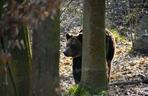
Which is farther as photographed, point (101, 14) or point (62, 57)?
point (62, 57)

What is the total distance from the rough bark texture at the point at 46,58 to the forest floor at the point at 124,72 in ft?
12.1

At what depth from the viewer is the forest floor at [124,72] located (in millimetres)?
9938

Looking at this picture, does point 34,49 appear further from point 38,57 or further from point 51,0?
point 51,0

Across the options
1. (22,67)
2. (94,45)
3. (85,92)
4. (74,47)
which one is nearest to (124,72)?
(74,47)

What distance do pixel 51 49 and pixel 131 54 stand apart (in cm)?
1059

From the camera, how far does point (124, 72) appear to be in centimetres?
1252

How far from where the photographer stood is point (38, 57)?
208 inches

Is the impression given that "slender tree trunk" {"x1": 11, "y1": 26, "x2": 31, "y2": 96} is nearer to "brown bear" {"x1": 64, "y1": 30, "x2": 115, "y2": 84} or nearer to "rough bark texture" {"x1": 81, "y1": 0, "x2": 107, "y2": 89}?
"rough bark texture" {"x1": 81, "y1": 0, "x2": 107, "y2": 89}

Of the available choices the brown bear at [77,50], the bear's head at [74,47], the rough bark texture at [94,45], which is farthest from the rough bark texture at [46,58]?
the bear's head at [74,47]

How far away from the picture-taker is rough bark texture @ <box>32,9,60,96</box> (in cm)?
523

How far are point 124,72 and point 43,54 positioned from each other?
7477mm

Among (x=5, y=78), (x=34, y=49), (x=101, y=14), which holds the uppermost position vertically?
(x=101, y=14)

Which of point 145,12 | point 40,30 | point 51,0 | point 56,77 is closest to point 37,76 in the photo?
point 56,77

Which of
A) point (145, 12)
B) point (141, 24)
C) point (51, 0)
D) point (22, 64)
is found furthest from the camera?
point (145, 12)
